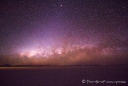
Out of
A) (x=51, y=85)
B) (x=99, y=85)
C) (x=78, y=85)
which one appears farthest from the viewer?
(x=51, y=85)

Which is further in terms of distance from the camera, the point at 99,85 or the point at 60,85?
the point at 60,85

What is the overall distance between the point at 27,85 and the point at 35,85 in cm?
141

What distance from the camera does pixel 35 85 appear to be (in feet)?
99.9

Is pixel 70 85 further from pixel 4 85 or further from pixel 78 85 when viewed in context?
pixel 4 85

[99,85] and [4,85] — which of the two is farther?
[4,85]

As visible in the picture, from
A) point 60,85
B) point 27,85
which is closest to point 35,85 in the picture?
point 27,85

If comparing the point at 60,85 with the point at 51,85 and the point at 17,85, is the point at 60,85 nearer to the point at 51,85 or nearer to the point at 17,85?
the point at 51,85

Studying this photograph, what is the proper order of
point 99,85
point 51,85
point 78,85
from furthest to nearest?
point 51,85 < point 78,85 < point 99,85

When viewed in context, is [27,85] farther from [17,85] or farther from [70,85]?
[70,85]

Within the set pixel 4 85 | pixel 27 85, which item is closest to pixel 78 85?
pixel 27 85

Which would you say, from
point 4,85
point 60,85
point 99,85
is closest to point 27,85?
point 4,85

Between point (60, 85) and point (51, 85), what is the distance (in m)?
1.76

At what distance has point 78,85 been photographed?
2853 centimetres

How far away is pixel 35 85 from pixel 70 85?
6251 mm
